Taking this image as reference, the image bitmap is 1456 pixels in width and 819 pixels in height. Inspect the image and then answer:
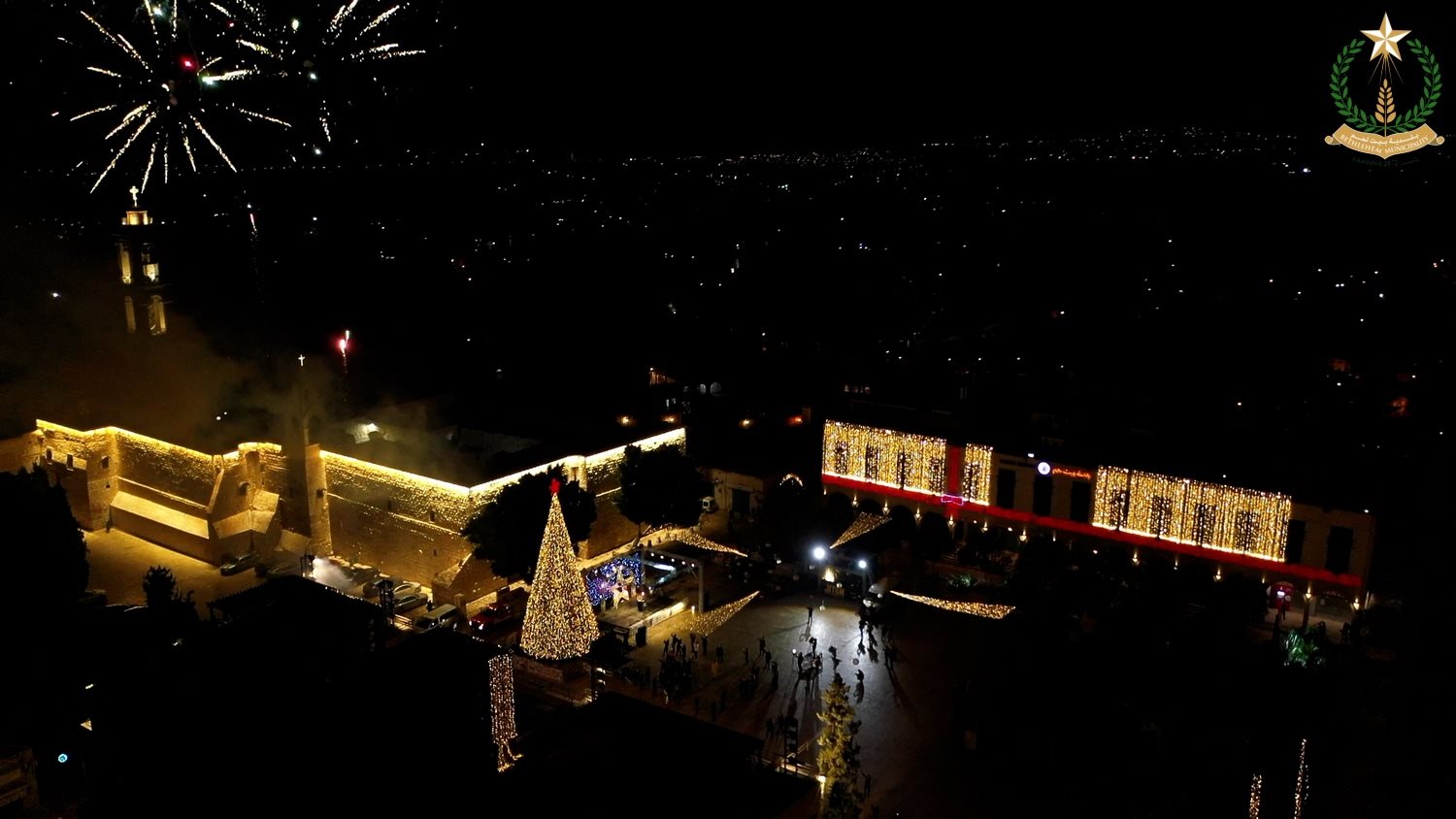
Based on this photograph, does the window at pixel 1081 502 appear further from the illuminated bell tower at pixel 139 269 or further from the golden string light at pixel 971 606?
the illuminated bell tower at pixel 139 269

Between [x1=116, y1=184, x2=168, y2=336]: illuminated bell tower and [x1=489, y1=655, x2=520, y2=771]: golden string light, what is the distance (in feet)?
61.1

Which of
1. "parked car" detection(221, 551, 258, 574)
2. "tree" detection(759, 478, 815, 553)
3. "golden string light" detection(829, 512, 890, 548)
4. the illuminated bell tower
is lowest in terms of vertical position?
"parked car" detection(221, 551, 258, 574)

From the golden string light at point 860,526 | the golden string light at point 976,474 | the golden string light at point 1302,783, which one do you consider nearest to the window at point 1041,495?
the golden string light at point 976,474

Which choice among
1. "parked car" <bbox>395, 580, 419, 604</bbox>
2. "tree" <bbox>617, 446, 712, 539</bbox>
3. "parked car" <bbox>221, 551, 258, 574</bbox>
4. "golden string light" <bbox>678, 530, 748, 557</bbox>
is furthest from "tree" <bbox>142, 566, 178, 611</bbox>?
"golden string light" <bbox>678, 530, 748, 557</bbox>

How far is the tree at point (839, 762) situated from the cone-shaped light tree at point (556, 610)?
479cm

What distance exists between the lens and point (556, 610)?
16.2 metres

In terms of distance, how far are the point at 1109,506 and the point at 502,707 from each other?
41.3 ft

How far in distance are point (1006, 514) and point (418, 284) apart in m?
27.9

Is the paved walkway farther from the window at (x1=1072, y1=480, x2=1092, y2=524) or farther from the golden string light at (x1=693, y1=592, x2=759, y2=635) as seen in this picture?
the window at (x1=1072, y1=480, x2=1092, y2=524)

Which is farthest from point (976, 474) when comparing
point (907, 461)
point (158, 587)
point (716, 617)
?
point (158, 587)

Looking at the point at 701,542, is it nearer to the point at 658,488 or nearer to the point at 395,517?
the point at 658,488

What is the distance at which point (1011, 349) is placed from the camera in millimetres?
33062

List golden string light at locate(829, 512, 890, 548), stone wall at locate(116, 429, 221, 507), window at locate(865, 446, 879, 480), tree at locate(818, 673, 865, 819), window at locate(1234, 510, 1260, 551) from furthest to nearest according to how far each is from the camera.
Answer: window at locate(865, 446, 879, 480) → stone wall at locate(116, 429, 221, 507) → golden string light at locate(829, 512, 890, 548) → window at locate(1234, 510, 1260, 551) → tree at locate(818, 673, 865, 819)

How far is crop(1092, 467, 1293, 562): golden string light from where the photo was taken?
18.2 meters
